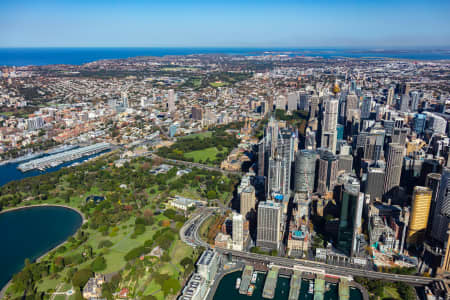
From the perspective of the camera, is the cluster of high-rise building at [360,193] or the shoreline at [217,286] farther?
the cluster of high-rise building at [360,193]

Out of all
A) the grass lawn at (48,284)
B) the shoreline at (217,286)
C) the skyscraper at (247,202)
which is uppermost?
the skyscraper at (247,202)

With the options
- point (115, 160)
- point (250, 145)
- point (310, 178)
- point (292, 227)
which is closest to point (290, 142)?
point (310, 178)

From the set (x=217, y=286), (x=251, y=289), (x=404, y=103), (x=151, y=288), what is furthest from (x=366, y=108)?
(x=151, y=288)

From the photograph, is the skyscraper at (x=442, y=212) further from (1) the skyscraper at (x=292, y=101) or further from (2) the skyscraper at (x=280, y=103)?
(2) the skyscraper at (x=280, y=103)

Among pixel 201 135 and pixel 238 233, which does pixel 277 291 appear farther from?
pixel 201 135

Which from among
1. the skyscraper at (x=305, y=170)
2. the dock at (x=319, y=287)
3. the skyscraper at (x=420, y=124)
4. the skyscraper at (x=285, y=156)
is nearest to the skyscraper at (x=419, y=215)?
the dock at (x=319, y=287)

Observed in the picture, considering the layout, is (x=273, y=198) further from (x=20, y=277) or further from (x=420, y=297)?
(x=20, y=277)
